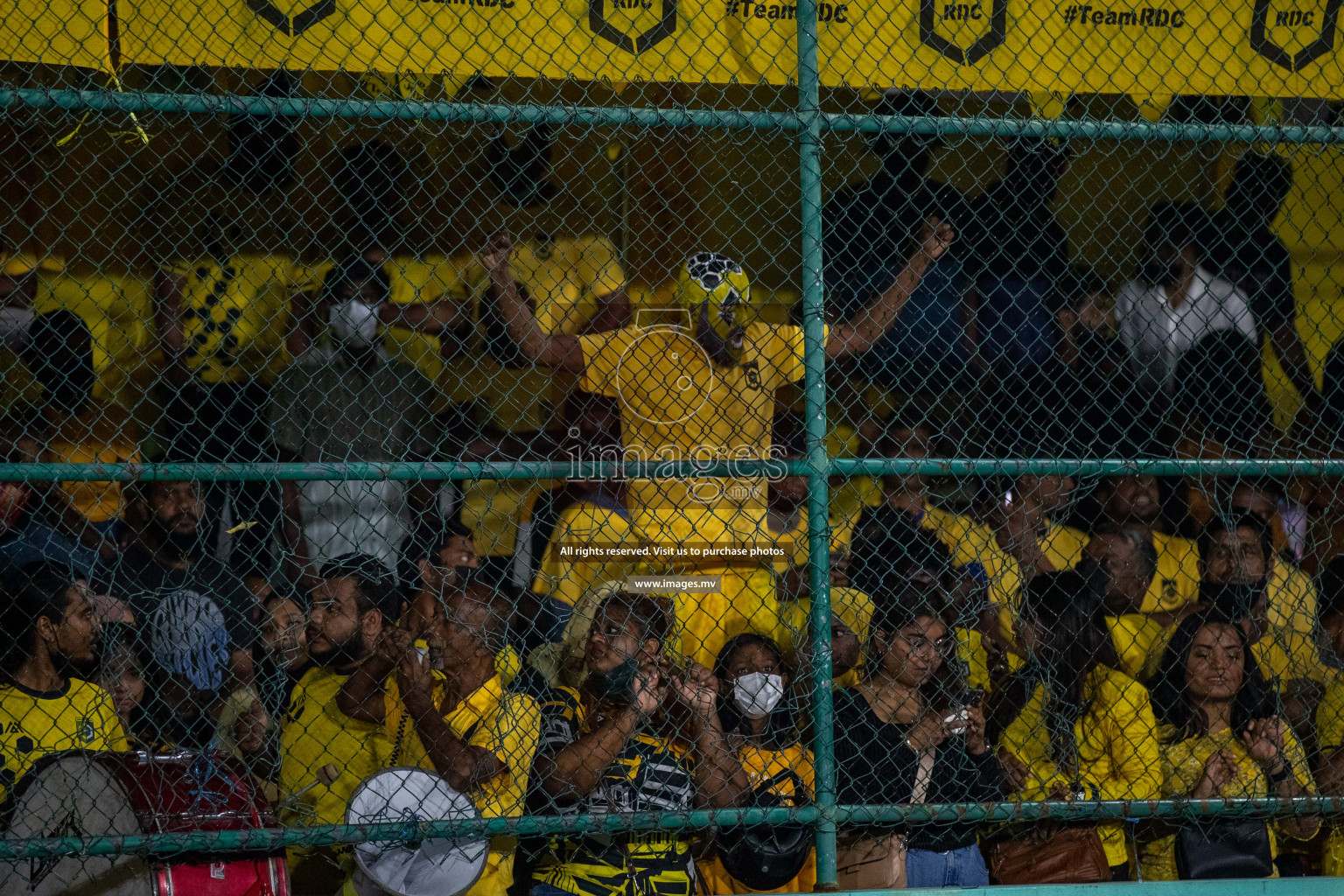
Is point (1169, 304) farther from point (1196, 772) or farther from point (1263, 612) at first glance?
point (1196, 772)

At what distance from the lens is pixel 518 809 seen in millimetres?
3521

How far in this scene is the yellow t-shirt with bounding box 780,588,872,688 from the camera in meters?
3.79

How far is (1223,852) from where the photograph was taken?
3783mm

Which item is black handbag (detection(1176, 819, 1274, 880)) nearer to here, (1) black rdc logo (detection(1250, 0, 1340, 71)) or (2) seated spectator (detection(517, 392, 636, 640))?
(2) seated spectator (detection(517, 392, 636, 640))

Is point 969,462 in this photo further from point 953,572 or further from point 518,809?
point 518,809

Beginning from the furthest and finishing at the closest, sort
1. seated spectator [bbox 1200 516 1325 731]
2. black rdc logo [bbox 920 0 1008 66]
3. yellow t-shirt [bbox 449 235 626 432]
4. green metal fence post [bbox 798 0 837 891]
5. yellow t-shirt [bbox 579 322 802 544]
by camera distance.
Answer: yellow t-shirt [bbox 449 235 626 432] < black rdc logo [bbox 920 0 1008 66] < seated spectator [bbox 1200 516 1325 731] < yellow t-shirt [bbox 579 322 802 544] < green metal fence post [bbox 798 0 837 891]

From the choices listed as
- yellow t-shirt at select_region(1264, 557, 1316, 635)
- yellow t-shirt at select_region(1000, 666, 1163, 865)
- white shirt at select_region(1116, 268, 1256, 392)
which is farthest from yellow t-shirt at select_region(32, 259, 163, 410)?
yellow t-shirt at select_region(1264, 557, 1316, 635)

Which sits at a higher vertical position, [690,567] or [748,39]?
[748,39]

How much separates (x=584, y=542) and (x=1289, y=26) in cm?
280

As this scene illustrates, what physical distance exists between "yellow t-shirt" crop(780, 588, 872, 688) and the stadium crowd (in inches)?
0.8

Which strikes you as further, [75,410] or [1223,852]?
[75,410]

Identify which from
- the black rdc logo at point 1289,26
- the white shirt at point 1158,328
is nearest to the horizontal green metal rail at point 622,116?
the black rdc logo at point 1289,26

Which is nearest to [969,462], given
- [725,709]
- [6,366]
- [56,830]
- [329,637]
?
[725,709]

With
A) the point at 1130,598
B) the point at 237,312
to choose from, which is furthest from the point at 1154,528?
the point at 237,312
